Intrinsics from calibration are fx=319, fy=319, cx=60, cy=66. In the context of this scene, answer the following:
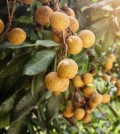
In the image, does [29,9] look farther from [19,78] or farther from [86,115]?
[86,115]

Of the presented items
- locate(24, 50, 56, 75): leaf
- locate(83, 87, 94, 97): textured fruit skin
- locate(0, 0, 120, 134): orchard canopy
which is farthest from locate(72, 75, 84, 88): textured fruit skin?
locate(24, 50, 56, 75): leaf

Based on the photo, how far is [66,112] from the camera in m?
1.29

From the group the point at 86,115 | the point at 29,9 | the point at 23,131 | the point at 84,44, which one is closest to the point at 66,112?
the point at 86,115

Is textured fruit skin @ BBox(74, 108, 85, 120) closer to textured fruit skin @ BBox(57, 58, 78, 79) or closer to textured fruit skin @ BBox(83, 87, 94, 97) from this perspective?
textured fruit skin @ BBox(83, 87, 94, 97)

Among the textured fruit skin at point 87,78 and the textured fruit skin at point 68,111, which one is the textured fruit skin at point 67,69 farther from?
the textured fruit skin at point 68,111

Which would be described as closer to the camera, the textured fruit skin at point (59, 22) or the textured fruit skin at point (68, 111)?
the textured fruit skin at point (59, 22)

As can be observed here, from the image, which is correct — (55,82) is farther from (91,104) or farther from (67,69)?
(91,104)

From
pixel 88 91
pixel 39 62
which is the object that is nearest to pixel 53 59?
pixel 39 62

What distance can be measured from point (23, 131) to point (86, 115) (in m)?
0.27

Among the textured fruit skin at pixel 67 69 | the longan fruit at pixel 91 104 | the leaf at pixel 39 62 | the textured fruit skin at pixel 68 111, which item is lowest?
the textured fruit skin at pixel 68 111

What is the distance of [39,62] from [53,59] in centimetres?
5

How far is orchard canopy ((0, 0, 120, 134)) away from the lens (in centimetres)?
73

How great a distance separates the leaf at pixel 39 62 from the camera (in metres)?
0.80

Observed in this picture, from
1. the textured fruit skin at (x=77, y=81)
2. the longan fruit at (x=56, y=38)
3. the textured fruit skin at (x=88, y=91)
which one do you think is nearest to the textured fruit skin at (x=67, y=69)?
the longan fruit at (x=56, y=38)
